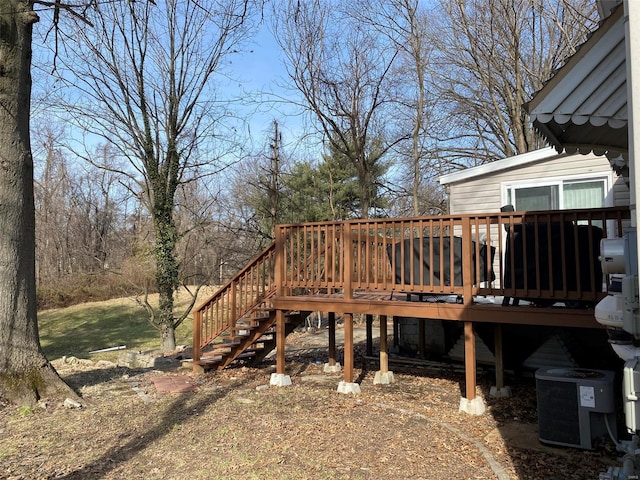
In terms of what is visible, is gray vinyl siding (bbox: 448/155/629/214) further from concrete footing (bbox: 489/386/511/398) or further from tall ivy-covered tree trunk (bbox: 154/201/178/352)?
tall ivy-covered tree trunk (bbox: 154/201/178/352)

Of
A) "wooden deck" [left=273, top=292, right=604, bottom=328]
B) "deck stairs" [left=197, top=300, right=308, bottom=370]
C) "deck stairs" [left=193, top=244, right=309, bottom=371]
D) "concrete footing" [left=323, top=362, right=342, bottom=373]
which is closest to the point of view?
"wooden deck" [left=273, top=292, right=604, bottom=328]

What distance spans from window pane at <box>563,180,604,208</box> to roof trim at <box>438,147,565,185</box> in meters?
0.61

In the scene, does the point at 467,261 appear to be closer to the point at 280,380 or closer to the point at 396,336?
the point at 280,380

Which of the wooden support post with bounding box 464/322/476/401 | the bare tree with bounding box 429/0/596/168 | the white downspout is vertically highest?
the bare tree with bounding box 429/0/596/168

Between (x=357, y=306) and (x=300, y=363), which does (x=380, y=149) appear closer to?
(x=300, y=363)

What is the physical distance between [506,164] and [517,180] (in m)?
0.36

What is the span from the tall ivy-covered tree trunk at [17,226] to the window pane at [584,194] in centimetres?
831

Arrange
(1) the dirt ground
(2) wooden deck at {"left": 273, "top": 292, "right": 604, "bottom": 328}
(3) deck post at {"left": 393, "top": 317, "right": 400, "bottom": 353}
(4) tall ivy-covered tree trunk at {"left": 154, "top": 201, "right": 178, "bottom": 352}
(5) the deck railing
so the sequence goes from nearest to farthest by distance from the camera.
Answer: (1) the dirt ground → (5) the deck railing → (2) wooden deck at {"left": 273, "top": 292, "right": 604, "bottom": 328} → (3) deck post at {"left": 393, "top": 317, "right": 400, "bottom": 353} → (4) tall ivy-covered tree trunk at {"left": 154, "top": 201, "right": 178, "bottom": 352}

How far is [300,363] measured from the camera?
9.56 metres

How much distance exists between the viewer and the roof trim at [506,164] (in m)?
8.41

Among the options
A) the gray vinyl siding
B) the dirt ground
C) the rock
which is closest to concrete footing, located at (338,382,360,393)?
the dirt ground

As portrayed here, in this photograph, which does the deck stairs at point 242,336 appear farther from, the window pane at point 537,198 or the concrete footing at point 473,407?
the window pane at point 537,198

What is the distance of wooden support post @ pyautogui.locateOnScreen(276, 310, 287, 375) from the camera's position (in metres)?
7.61

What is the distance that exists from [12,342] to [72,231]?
28500mm
